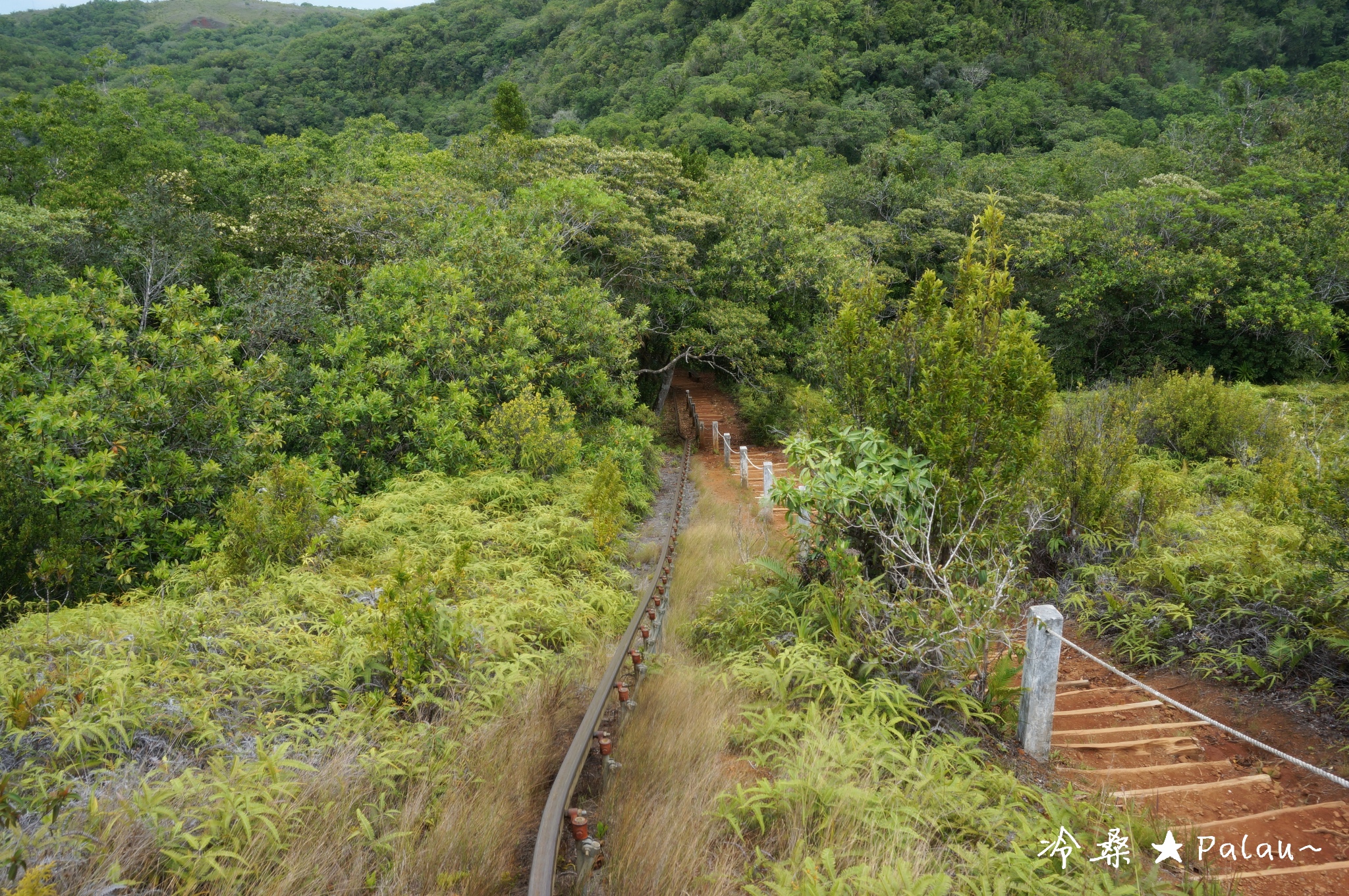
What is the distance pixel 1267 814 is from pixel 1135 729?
107 centimetres

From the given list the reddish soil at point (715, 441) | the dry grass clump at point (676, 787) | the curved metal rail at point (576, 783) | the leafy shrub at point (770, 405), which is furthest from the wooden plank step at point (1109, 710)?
the leafy shrub at point (770, 405)

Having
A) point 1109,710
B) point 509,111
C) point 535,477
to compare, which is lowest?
point 1109,710

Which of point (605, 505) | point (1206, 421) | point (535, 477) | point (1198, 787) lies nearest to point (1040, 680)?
point (1198, 787)

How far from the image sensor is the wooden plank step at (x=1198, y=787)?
15.0ft

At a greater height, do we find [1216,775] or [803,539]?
[803,539]

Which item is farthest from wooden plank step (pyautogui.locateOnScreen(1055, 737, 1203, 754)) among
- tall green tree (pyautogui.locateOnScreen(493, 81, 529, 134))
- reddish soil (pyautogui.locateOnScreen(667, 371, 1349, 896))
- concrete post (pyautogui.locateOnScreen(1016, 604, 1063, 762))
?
tall green tree (pyautogui.locateOnScreen(493, 81, 529, 134))

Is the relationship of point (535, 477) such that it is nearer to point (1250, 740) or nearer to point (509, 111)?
point (1250, 740)

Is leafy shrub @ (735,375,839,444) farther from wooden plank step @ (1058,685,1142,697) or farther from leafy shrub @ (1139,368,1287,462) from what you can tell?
wooden plank step @ (1058,685,1142,697)

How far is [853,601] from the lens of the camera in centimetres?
585

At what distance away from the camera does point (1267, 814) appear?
4.39 m

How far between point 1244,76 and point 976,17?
3103cm

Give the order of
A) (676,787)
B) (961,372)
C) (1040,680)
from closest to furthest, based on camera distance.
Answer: (676,787) → (1040,680) → (961,372)

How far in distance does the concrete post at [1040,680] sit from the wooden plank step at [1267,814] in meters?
0.93

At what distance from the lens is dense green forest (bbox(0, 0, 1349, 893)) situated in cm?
385
